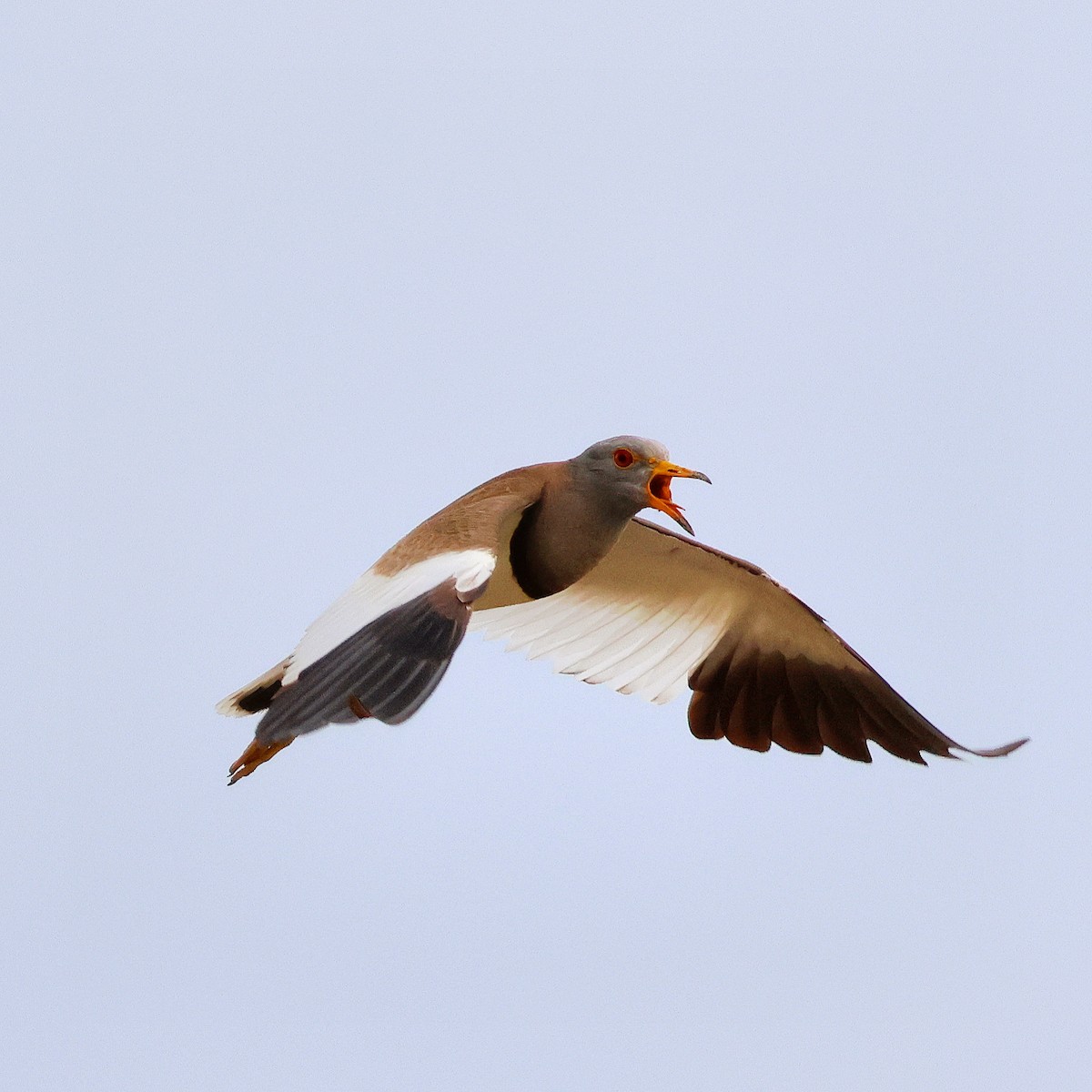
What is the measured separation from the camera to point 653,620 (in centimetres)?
1166

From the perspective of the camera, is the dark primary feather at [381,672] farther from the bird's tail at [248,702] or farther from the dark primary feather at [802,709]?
the dark primary feather at [802,709]

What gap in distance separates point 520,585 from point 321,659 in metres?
2.48

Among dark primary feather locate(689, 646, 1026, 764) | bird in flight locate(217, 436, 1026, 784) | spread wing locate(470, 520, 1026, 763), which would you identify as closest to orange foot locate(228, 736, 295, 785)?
bird in flight locate(217, 436, 1026, 784)

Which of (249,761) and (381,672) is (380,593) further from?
(249,761)

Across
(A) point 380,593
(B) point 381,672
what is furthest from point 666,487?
(B) point 381,672

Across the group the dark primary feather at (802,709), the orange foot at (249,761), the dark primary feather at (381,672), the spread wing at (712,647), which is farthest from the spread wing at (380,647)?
the dark primary feather at (802,709)

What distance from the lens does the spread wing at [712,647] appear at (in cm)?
1120

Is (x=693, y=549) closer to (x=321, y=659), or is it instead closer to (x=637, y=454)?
(x=637, y=454)

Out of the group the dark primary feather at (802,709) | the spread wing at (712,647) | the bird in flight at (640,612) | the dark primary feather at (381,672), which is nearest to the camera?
the dark primary feather at (381,672)

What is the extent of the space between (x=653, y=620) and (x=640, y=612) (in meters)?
0.10

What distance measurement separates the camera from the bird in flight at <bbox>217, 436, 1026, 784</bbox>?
945 centimetres

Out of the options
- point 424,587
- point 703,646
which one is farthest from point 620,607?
point 424,587

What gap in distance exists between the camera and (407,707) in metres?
7.09

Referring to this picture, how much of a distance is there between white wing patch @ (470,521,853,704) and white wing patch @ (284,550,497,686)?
2.78m
